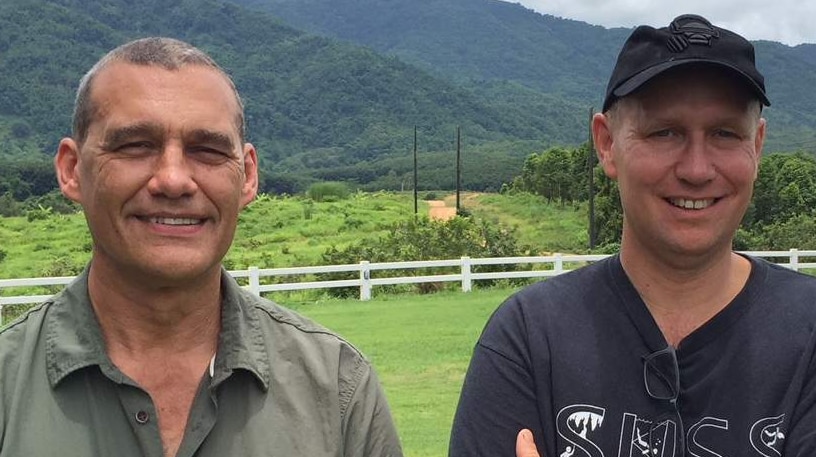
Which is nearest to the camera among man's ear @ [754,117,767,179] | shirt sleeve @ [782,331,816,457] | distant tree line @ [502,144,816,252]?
shirt sleeve @ [782,331,816,457]

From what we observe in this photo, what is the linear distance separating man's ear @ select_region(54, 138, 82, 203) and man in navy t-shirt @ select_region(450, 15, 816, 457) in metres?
1.00

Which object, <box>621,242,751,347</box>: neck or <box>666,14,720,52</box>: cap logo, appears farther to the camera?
<box>621,242,751,347</box>: neck

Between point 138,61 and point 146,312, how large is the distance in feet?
1.87

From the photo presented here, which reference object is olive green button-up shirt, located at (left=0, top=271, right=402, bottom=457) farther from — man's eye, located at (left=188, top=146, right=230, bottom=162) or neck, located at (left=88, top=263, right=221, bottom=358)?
man's eye, located at (left=188, top=146, right=230, bottom=162)

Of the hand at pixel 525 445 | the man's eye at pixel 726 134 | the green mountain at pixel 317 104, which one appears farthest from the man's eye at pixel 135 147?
the green mountain at pixel 317 104

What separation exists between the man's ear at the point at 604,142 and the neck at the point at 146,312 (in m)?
0.98

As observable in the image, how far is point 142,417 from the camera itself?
1.92m

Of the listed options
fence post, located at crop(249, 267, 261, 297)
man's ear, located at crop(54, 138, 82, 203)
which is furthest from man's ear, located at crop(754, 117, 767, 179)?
fence post, located at crop(249, 267, 261, 297)

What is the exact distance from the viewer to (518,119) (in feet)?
643

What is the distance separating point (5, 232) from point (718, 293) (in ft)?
132

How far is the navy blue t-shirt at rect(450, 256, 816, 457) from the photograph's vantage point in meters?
1.91

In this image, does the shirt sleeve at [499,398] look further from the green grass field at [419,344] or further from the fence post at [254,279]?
the fence post at [254,279]

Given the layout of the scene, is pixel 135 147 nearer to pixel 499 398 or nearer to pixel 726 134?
pixel 499 398

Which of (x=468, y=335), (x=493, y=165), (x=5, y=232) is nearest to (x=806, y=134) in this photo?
(x=493, y=165)
